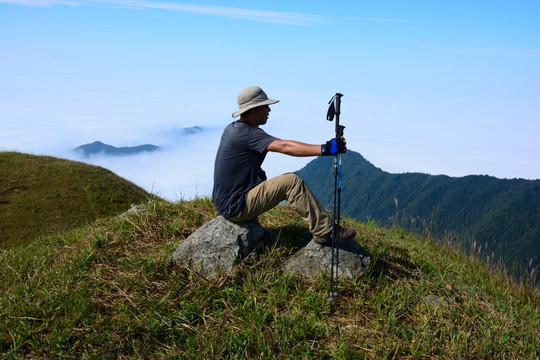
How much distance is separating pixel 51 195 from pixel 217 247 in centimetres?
1493

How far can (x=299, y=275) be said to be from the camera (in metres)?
7.40

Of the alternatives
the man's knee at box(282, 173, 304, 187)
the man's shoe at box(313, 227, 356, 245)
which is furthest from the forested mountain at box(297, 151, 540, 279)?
the man's knee at box(282, 173, 304, 187)

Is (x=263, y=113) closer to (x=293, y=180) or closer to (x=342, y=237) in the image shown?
(x=293, y=180)

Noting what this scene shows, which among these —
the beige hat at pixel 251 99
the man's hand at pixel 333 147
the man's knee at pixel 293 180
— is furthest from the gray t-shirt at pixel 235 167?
the man's hand at pixel 333 147

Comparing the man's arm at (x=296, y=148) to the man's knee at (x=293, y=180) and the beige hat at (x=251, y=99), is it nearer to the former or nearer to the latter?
the man's knee at (x=293, y=180)

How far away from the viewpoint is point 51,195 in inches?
783

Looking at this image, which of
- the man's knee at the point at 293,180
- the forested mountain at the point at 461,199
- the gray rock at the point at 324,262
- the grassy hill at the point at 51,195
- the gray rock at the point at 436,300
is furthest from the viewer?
the forested mountain at the point at 461,199

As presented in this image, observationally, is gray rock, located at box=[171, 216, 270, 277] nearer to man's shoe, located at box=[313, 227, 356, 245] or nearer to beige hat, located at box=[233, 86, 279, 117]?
man's shoe, located at box=[313, 227, 356, 245]

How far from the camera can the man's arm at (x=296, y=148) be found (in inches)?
264

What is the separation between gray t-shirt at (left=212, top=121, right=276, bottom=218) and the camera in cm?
731

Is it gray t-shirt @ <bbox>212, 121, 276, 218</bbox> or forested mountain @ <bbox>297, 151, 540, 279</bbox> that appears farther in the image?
forested mountain @ <bbox>297, 151, 540, 279</bbox>

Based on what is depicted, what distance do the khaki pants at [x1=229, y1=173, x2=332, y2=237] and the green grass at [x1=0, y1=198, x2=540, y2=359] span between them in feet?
2.81

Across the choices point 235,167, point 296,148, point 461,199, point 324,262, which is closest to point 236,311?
point 324,262

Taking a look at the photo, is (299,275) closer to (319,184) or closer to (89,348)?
(89,348)
